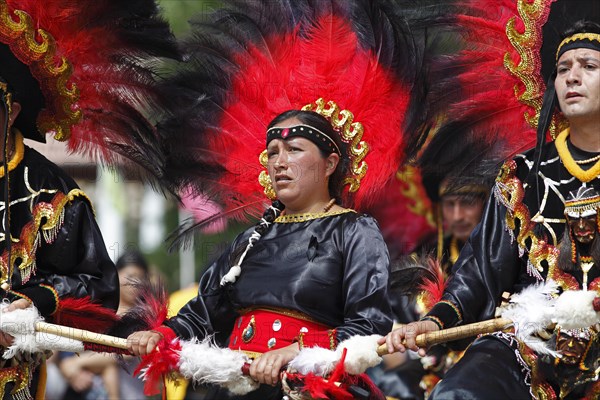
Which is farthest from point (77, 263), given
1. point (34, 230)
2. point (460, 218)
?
point (460, 218)

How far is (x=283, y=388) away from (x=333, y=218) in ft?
3.53

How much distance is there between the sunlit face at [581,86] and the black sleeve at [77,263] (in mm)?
2587

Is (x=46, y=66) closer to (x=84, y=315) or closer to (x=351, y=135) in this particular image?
(x=84, y=315)

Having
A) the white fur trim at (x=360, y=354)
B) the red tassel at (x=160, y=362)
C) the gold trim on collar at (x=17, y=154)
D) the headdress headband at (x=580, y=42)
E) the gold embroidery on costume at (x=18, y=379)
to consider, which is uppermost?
the headdress headband at (x=580, y=42)

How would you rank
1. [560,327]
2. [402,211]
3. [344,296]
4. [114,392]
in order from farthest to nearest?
[402,211], [114,392], [344,296], [560,327]

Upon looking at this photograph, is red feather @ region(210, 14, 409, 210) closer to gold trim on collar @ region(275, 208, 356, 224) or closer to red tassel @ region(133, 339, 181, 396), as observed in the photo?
gold trim on collar @ region(275, 208, 356, 224)

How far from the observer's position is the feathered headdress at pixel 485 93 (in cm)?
655

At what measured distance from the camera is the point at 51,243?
22.6 feet

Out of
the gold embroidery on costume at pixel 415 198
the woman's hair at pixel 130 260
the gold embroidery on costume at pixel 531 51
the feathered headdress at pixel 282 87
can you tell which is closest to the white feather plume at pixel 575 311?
the gold embroidery on costume at pixel 531 51

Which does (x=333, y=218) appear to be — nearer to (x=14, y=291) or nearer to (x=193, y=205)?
(x=193, y=205)

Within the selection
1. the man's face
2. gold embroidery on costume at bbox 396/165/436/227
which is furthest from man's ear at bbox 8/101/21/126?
gold embroidery on costume at bbox 396/165/436/227

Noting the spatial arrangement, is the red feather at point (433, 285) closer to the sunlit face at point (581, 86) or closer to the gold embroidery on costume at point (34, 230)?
the sunlit face at point (581, 86)

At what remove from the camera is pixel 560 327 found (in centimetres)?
561

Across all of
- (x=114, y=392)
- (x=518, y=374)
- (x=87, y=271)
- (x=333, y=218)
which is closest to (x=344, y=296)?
(x=333, y=218)
